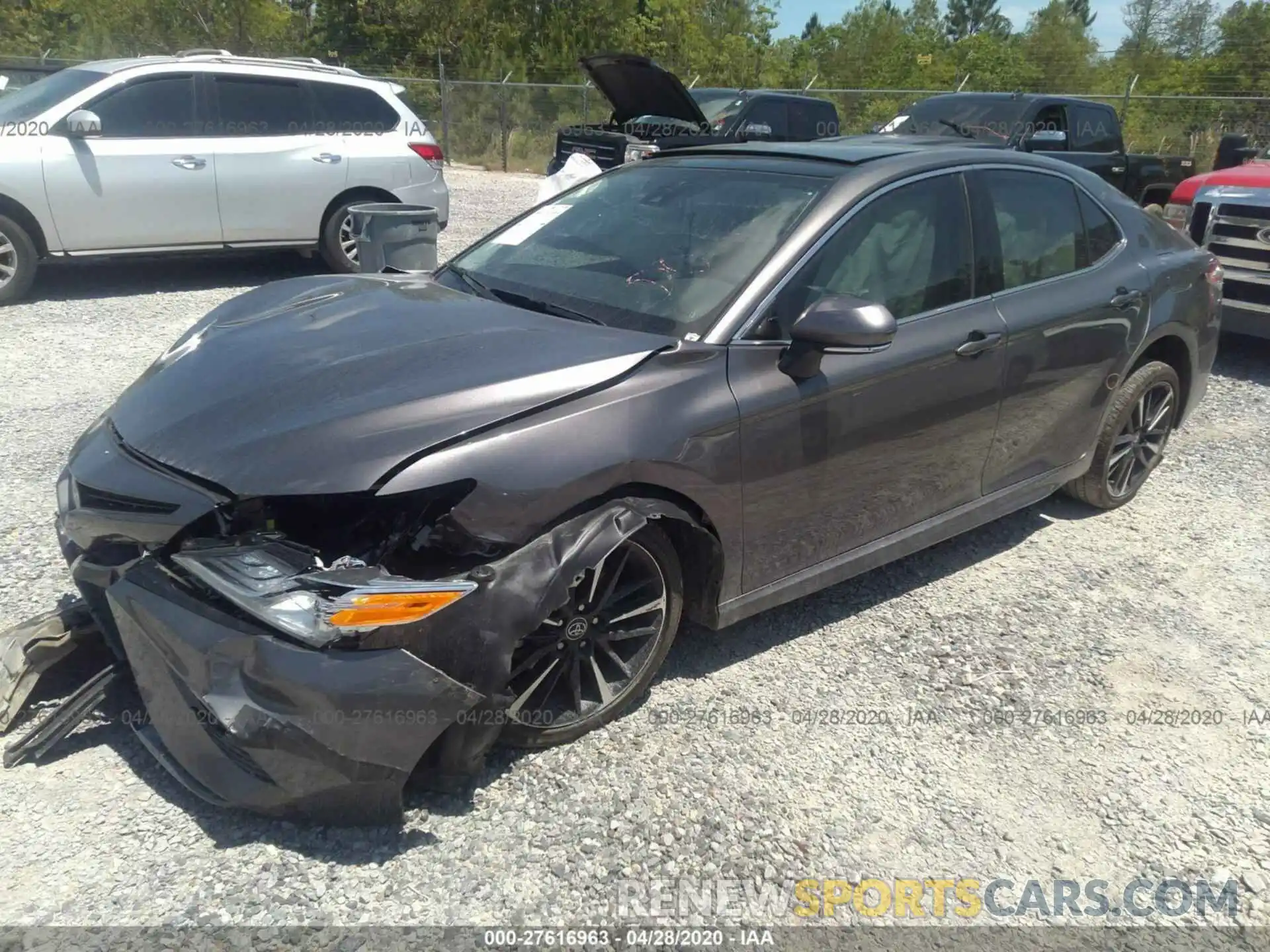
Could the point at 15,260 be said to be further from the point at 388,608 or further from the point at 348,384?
the point at 388,608

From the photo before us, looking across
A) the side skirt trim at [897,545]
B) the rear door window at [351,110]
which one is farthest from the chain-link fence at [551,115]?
the side skirt trim at [897,545]

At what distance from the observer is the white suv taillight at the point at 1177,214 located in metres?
8.02

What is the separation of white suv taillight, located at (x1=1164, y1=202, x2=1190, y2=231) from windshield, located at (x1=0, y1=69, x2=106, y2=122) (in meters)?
8.78

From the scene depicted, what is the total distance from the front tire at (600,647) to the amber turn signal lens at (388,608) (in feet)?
1.33

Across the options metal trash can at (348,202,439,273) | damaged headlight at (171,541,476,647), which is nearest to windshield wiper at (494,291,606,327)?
damaged headlight at (171,541,476,647)

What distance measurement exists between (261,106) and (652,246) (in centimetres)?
640

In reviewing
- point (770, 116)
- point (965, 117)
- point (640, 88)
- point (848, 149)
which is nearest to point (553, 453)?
point (848, 149)

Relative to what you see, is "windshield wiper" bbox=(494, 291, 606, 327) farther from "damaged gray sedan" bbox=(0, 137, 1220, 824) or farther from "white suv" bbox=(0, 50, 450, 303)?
"white suv" bbox=(0, 50, 450, 303)

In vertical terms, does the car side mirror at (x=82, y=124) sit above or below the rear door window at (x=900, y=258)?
above

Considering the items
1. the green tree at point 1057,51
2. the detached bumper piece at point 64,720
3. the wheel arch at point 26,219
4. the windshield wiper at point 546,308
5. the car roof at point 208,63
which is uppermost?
the green tree at point 1057,51

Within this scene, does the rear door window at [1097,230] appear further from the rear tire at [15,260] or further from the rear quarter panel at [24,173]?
the rear tire at [15,260]

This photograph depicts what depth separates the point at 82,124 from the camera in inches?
301

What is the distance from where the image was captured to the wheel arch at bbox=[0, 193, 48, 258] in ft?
24.9

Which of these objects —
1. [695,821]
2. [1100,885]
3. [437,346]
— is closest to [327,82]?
[437,346]
